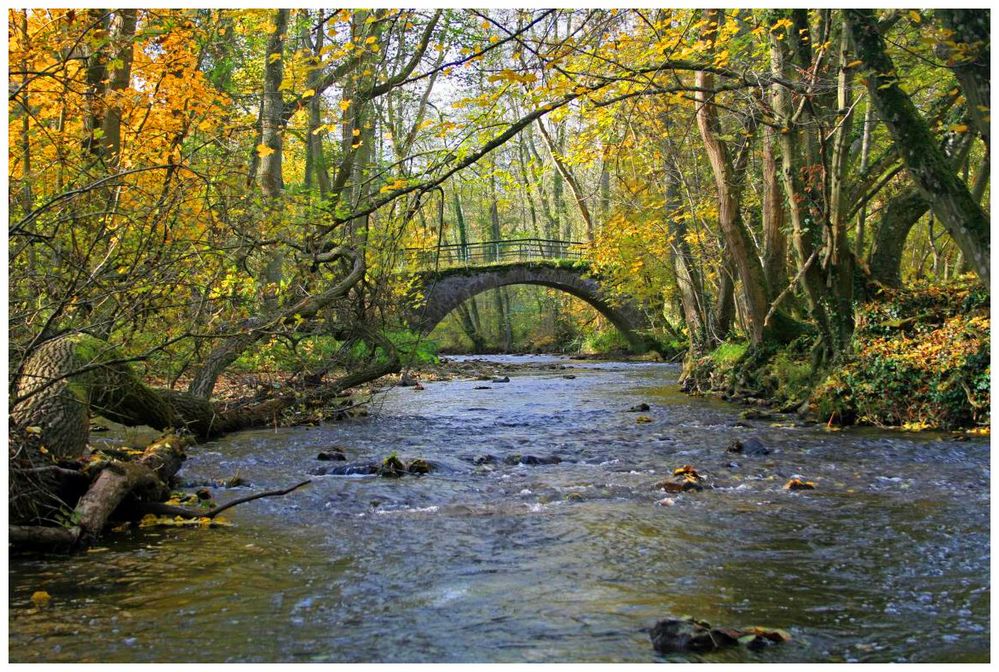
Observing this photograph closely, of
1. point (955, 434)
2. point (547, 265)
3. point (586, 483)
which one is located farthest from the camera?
point (547, 265)

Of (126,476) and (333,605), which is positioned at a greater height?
(126,476)

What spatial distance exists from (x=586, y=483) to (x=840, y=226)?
631 cm

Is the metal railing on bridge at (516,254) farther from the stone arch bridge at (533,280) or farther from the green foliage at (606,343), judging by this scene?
the green foliage at (606,343)

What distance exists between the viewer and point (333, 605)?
390 centimetres

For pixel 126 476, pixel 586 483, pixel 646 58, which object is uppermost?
pixel 646 58

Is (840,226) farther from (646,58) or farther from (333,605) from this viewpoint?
(333,605)

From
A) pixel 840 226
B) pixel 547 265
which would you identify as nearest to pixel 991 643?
pixel 840 226

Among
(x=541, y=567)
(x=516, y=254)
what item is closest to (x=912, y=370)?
(x=541, y=567)

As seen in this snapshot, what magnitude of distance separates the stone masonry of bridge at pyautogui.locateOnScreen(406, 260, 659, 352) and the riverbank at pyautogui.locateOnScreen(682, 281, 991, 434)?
1723 centimetres

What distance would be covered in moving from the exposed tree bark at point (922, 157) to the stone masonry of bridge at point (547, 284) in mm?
22923

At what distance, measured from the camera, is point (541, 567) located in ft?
14.8

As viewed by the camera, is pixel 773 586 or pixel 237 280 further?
pixel 237 280

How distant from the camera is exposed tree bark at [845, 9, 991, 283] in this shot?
15.5 ft

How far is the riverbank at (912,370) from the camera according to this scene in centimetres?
952
